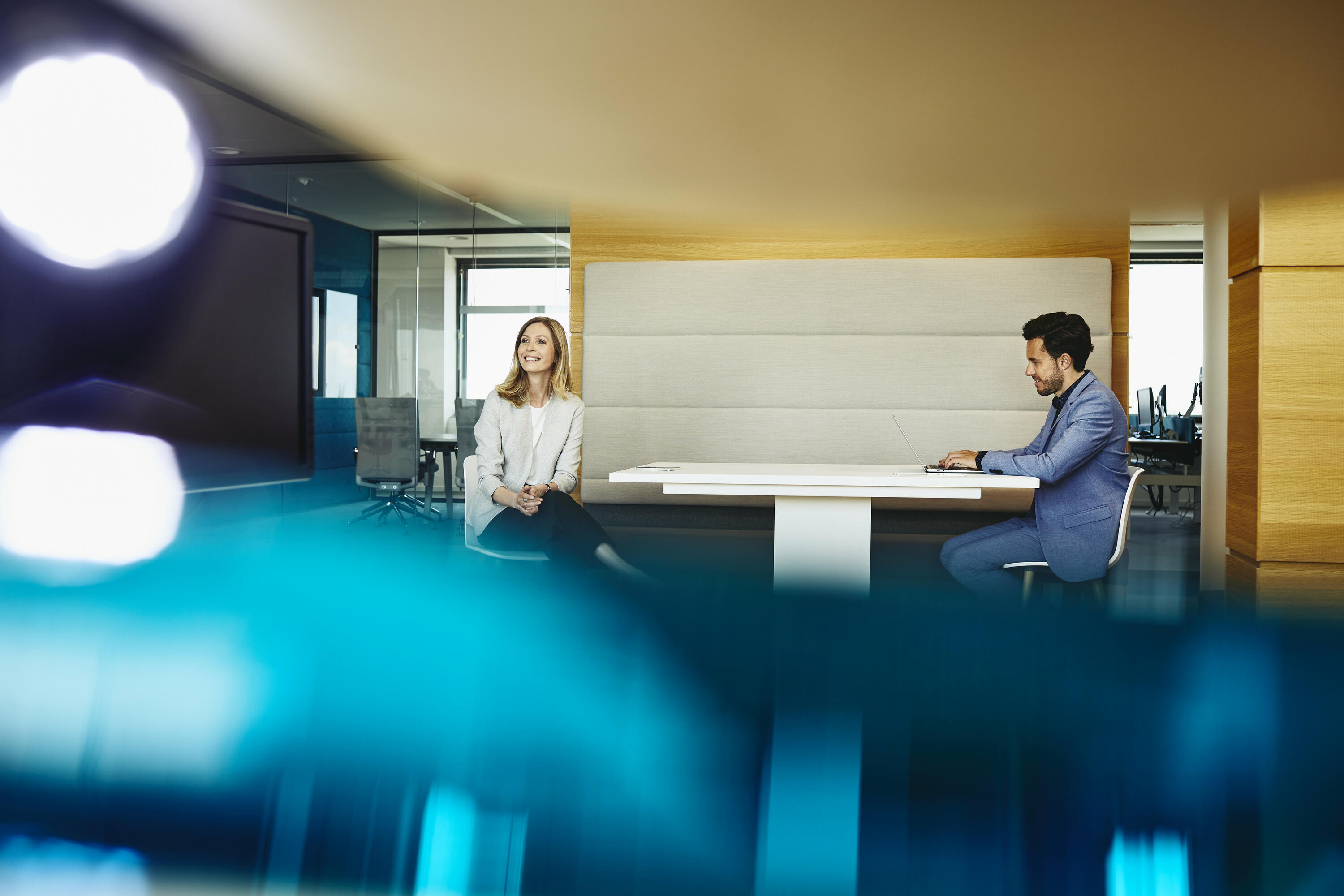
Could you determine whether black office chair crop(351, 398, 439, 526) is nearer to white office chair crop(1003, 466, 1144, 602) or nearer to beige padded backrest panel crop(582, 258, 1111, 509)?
beige padded backrest panel crop(582, 258, 1111, 509)

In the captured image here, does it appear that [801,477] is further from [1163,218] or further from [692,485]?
[1163,218]

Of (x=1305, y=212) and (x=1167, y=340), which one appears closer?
(x=1305, y=212)

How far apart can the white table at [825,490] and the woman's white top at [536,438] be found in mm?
142

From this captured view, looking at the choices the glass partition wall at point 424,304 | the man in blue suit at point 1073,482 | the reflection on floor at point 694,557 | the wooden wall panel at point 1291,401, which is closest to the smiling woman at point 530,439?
the reflection on floor at point 694,557

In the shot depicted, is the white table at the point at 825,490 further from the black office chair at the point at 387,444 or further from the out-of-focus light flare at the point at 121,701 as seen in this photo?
the black office chair at the point at 387,444

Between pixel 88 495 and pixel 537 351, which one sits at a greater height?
pixel 537 351

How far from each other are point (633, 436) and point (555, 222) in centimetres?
180

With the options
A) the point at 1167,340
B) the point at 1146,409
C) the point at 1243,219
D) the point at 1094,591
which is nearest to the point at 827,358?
the point at 1094,591

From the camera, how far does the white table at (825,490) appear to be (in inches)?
36.3

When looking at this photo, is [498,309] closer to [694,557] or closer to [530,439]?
[530,439]

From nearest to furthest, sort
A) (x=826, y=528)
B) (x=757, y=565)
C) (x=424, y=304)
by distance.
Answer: (x=757, y=565) → (x=826, y=528) → (x=424, y=304)

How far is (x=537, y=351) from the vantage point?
4.99 ft

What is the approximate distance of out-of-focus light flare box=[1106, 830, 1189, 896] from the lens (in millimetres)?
249

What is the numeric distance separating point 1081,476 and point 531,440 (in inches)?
33.1
